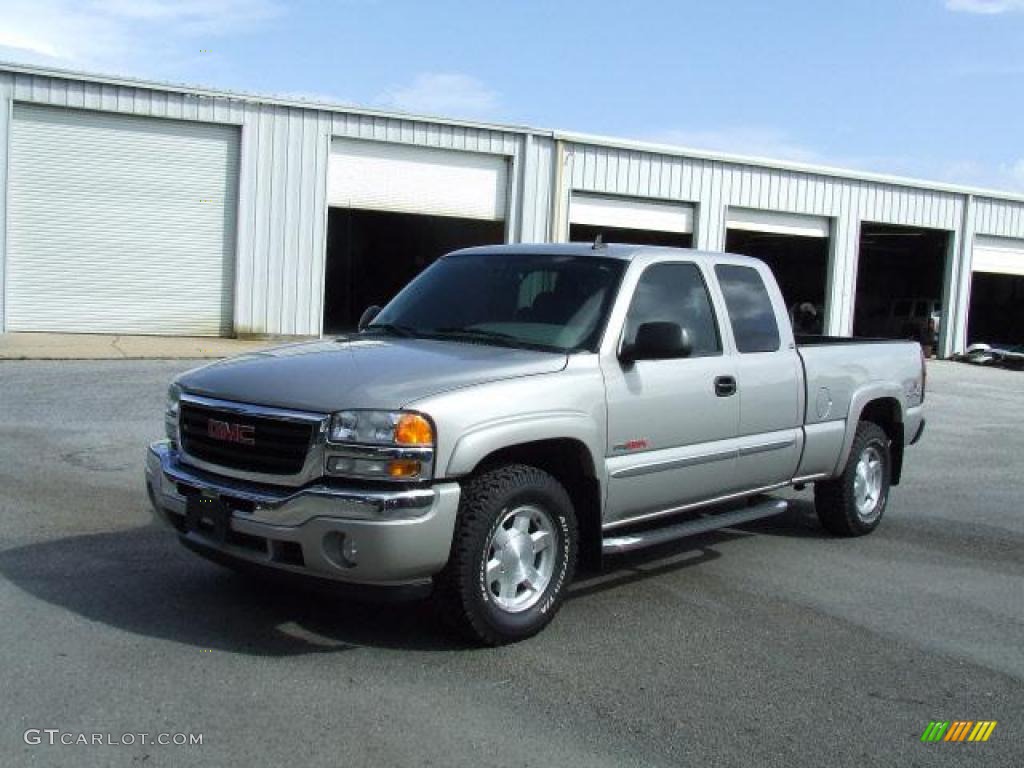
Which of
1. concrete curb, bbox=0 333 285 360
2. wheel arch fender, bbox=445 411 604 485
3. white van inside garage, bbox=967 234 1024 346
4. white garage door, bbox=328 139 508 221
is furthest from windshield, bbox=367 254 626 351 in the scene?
white van inside garage, bbox=967 234 1024 346

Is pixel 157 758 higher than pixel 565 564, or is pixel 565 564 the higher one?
pixel 565 564

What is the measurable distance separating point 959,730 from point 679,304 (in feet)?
9.23

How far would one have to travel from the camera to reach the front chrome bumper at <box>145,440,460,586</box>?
176 inches

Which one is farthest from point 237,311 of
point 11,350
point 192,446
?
point 192,446

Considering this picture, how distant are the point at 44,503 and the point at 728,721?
534 centimetres

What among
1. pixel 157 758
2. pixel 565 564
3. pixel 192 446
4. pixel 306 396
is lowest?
pixel 157 758

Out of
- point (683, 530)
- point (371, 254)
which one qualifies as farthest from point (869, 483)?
point (371, 254)

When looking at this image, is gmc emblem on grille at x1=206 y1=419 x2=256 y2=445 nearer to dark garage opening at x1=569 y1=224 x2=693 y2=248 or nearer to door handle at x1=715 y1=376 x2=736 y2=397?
door handle at x1=715 y1=376 x2=736 y2=397

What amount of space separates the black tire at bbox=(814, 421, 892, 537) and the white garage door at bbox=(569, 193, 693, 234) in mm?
15847

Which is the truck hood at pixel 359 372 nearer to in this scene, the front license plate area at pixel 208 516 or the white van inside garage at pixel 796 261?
the front license plate area at pixel 208 516

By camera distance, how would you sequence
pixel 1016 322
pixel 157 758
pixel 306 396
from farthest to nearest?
pixel 1016 322
pixel 306 396
pixel 157 758

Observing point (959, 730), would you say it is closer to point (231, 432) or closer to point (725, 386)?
point (725, 386)

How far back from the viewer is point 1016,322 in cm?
3969

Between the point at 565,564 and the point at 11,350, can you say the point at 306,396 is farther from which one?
the point at 11,350
